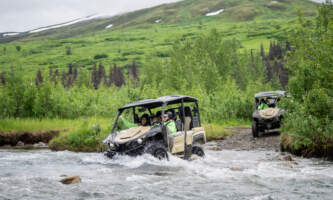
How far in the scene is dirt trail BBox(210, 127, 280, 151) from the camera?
15695mm

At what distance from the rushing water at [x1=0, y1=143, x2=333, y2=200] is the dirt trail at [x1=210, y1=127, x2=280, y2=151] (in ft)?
9.64

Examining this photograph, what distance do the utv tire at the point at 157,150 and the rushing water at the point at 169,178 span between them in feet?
0.48

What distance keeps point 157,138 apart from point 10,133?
1162 centimetres

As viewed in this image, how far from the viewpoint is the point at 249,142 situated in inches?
680

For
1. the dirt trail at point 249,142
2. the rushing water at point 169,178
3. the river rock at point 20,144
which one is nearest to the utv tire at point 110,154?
the rushing water at point 169,178

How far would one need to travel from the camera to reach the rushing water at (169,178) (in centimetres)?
734

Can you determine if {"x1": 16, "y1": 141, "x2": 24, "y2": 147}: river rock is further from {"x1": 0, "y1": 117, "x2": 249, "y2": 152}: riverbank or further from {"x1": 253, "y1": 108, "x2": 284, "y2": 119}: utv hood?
{"x1": 253, "y1": 108, "x2": 284, "y2": 119}: utv hood

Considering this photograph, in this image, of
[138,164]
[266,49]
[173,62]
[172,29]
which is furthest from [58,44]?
[138,164]

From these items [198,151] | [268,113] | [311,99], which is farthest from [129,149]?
[268,113]

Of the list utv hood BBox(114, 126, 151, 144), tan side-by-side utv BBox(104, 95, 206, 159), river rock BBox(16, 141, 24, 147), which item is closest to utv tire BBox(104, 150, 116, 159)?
tan side-by-side utv BBox(104, 95, 206, 159)

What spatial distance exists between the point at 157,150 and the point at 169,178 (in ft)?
4.86

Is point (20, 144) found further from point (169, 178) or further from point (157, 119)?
point (169, 178)

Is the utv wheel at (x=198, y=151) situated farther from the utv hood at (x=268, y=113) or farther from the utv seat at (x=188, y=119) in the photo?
the utv hood at (x=268, y=113)

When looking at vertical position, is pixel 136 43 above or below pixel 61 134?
above
